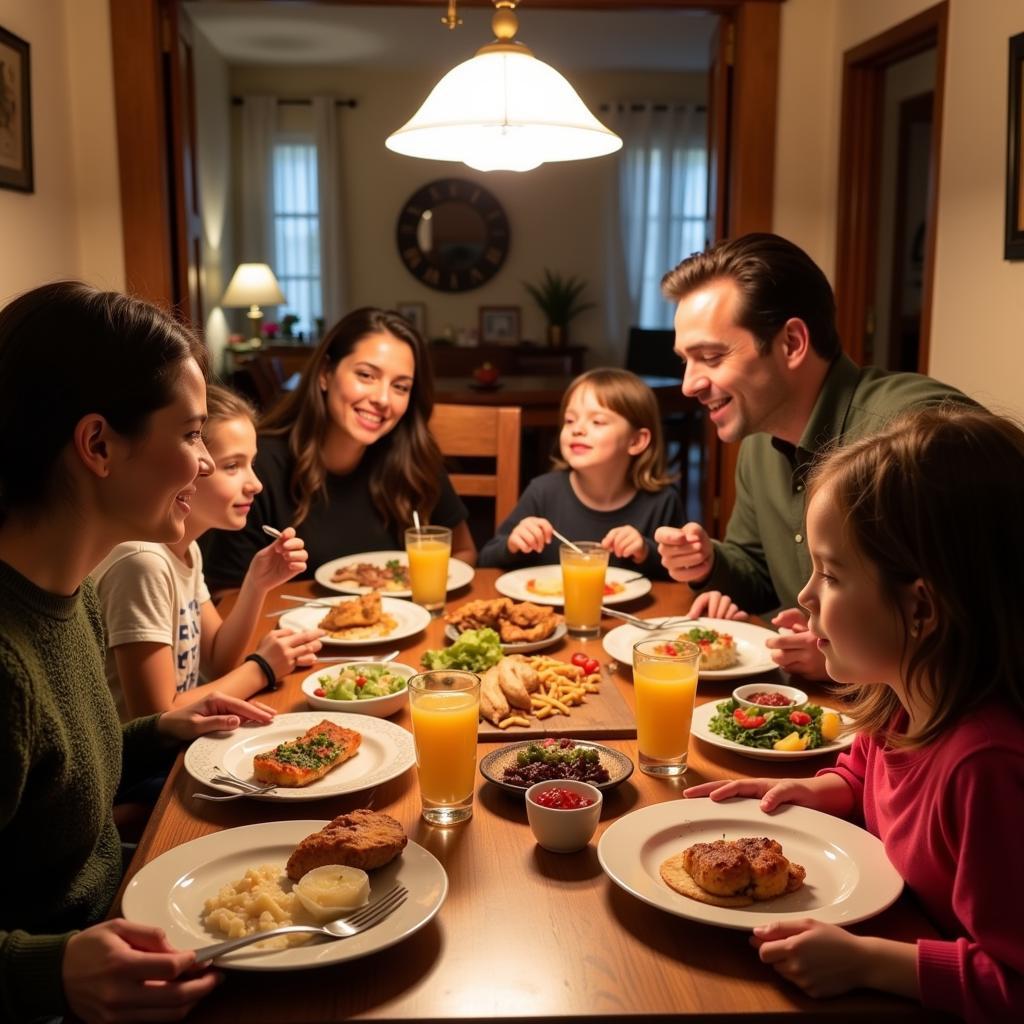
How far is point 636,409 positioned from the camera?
298 centimetres

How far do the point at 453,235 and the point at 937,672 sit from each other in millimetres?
9267

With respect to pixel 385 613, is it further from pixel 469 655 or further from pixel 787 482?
pixel 787 482

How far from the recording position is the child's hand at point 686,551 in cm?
226

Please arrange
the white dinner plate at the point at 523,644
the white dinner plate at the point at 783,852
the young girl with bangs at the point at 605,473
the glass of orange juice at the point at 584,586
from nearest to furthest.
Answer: the white dinner plate at the point at 783,852 → the white dinner plate at the point at 523,644 → the glass of orange juice at the point at 584,586 → the young girl with bangs at the point at 605,473

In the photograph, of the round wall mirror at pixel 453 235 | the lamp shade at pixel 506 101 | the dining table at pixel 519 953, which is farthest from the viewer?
the round wall mirror at pixel 453 235

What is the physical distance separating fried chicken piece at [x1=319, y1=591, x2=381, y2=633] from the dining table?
27.5 inches

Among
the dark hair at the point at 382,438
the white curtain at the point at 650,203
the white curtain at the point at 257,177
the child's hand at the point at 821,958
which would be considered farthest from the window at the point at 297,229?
the child's hand at the point at 821,958

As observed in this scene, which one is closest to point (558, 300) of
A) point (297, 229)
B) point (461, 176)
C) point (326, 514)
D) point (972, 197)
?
point (461, 176)

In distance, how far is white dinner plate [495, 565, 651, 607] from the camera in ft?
7.61

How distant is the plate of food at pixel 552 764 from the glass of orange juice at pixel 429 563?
2.72 feet

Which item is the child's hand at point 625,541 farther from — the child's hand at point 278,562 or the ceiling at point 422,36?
the ceiling at point 422,36

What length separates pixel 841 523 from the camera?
114 cm

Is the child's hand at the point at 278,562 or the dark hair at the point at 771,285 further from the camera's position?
the dark hair at the point at 771,285

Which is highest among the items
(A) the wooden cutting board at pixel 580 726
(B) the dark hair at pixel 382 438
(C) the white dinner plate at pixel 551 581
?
(B) the dark hair at pixel 382 438
